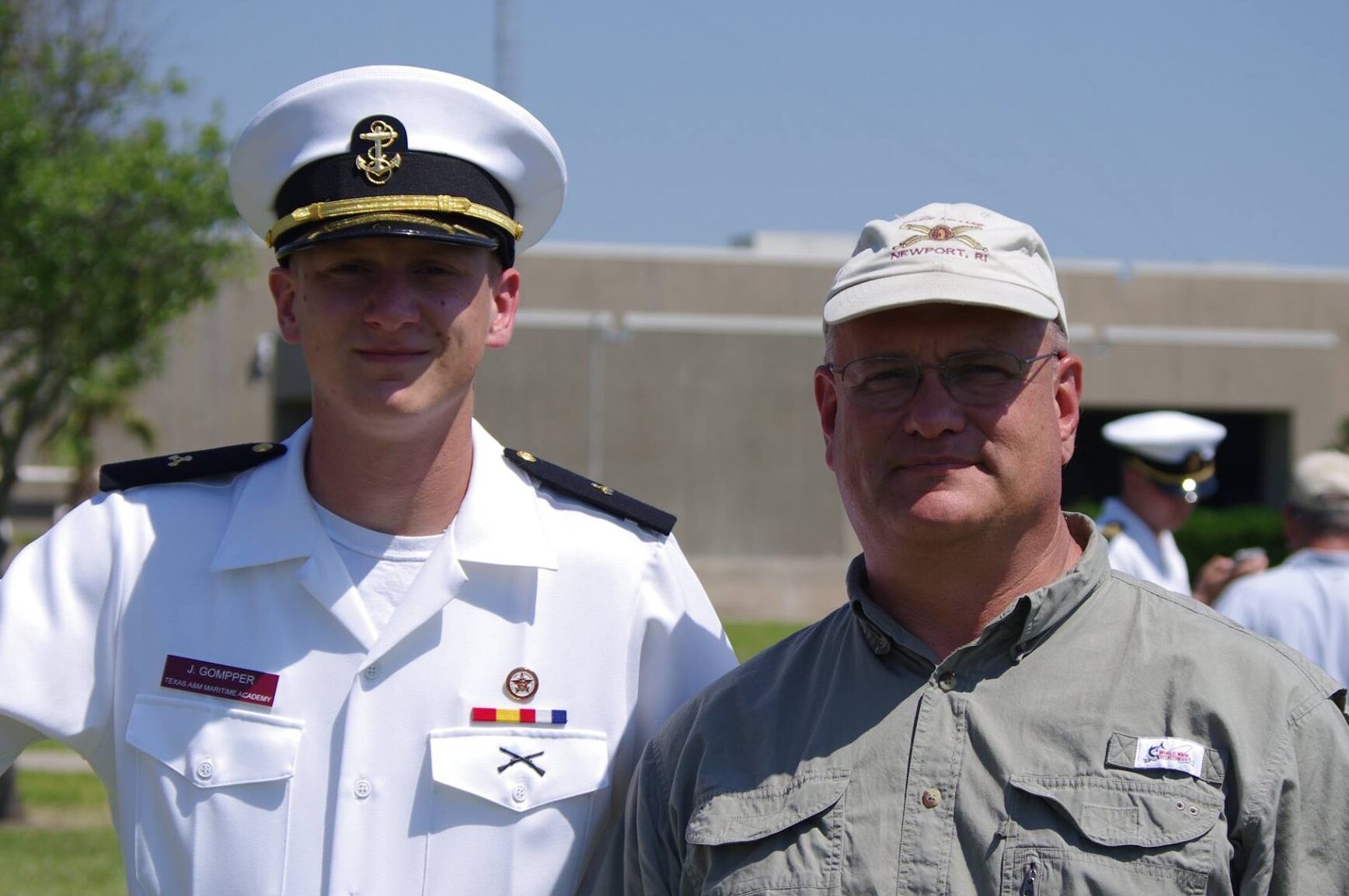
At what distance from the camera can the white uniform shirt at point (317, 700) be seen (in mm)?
3033

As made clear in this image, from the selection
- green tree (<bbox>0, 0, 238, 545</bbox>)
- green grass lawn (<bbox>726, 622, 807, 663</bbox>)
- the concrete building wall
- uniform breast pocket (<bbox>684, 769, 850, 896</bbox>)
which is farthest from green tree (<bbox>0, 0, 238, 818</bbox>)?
the concrete building wall

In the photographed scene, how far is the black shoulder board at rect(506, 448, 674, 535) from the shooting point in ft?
11.5

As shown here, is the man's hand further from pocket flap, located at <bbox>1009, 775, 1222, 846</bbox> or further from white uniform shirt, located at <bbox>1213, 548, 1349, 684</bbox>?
pocket flap, located at <bbox>1009, 775, 1222, 846</bbox>

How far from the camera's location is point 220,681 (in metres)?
3.10

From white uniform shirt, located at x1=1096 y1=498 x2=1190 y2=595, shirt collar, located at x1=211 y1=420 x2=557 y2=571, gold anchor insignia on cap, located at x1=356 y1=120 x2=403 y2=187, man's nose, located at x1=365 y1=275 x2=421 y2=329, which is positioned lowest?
white uniform shirt, located at x1=1096 y1=498 x2=1190 y2=595

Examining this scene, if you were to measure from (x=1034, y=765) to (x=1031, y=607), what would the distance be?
0.84 feet

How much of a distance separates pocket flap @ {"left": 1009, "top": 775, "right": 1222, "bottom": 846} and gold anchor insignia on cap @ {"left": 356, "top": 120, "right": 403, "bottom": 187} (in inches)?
65.3

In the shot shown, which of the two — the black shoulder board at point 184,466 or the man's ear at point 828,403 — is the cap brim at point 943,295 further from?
the black shoulder board at point 184,466

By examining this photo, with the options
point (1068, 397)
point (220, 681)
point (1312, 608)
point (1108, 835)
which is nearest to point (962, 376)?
point (1068, 397)

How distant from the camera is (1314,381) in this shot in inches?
1375

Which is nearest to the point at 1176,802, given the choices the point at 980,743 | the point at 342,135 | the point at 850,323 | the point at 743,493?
the point at 980,743

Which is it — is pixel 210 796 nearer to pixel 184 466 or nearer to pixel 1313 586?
pixel 184 466

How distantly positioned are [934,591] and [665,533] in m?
0.89

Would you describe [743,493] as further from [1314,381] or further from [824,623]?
[824,623]
